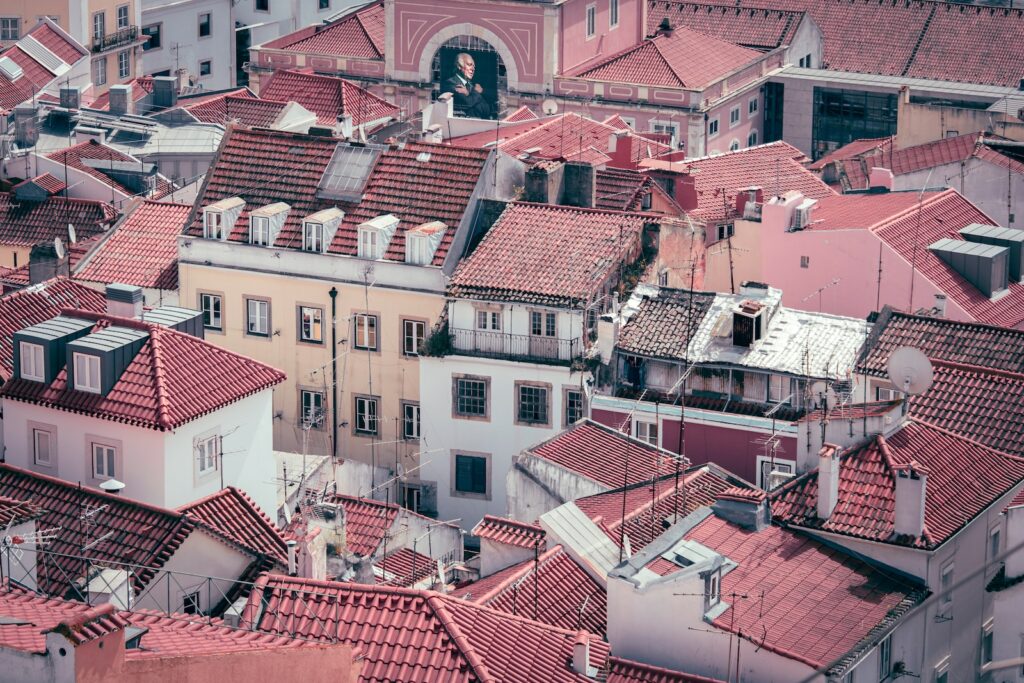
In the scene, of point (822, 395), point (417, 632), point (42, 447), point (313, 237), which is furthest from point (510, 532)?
point (313, 237)

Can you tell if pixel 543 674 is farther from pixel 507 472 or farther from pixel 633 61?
pixel 633 61

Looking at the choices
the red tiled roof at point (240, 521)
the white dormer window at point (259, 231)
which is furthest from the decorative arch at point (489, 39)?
the red tiled roof at point (240, 521)

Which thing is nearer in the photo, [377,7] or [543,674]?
[543,674]

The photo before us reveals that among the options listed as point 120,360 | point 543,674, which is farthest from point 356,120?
point 543,674

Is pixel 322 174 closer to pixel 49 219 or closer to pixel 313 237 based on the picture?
pixel 313 237

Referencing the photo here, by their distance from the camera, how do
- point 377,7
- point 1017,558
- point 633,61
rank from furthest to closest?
point 377,7 → point 633,61 → point 1017,558

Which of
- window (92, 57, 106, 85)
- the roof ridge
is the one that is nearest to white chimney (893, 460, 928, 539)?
the roof ridge

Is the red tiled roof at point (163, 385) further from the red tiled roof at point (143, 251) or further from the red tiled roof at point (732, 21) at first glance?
the red tiled roof at point (732, 21)
